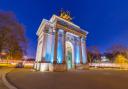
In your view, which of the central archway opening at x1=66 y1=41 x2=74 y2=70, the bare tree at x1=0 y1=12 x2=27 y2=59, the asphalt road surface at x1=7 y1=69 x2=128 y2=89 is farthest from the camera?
the central archway opening at x1=66 y1=41 x2=74 y2=70

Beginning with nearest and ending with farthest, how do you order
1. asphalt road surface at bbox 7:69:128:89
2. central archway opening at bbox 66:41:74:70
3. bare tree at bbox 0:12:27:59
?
asphalt road surface at bbox 7:69:128:89 → bare tree at bbox 0:12:27:59 → central archway opening at bbox 66:41:74:70

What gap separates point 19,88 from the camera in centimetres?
770

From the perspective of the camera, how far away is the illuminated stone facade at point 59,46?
2505 centimetres

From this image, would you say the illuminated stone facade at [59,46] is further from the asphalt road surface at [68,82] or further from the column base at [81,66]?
the asphalt road surface at [68,82]

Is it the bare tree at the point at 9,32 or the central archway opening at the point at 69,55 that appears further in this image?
the central archway opening at the point at 69,55

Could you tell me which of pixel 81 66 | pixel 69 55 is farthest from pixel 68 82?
pixel 69 55

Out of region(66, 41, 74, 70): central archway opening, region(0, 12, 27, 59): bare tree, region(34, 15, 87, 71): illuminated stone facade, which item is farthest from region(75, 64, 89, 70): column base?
region(0, 12, 27, 59): bare tree

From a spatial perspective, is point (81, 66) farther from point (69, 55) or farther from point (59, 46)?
point (59, 46)

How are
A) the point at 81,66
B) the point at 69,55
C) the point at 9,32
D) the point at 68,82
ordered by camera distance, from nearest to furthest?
1. the point at 68,82
2. the point at 9,32
3. the point at 81,66
4. the point at 69,55

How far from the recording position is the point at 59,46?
1076 inches

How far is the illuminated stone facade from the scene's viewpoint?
25.1 meters

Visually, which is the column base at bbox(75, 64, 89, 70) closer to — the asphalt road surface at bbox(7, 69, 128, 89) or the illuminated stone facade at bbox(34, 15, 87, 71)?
the illuminated stone facade at bbox(34, 15, 87, 71)

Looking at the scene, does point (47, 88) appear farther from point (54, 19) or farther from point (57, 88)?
point (54, 19)

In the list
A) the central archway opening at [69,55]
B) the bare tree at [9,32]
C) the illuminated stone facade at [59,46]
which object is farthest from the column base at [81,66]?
the bare tree at [9,32]
